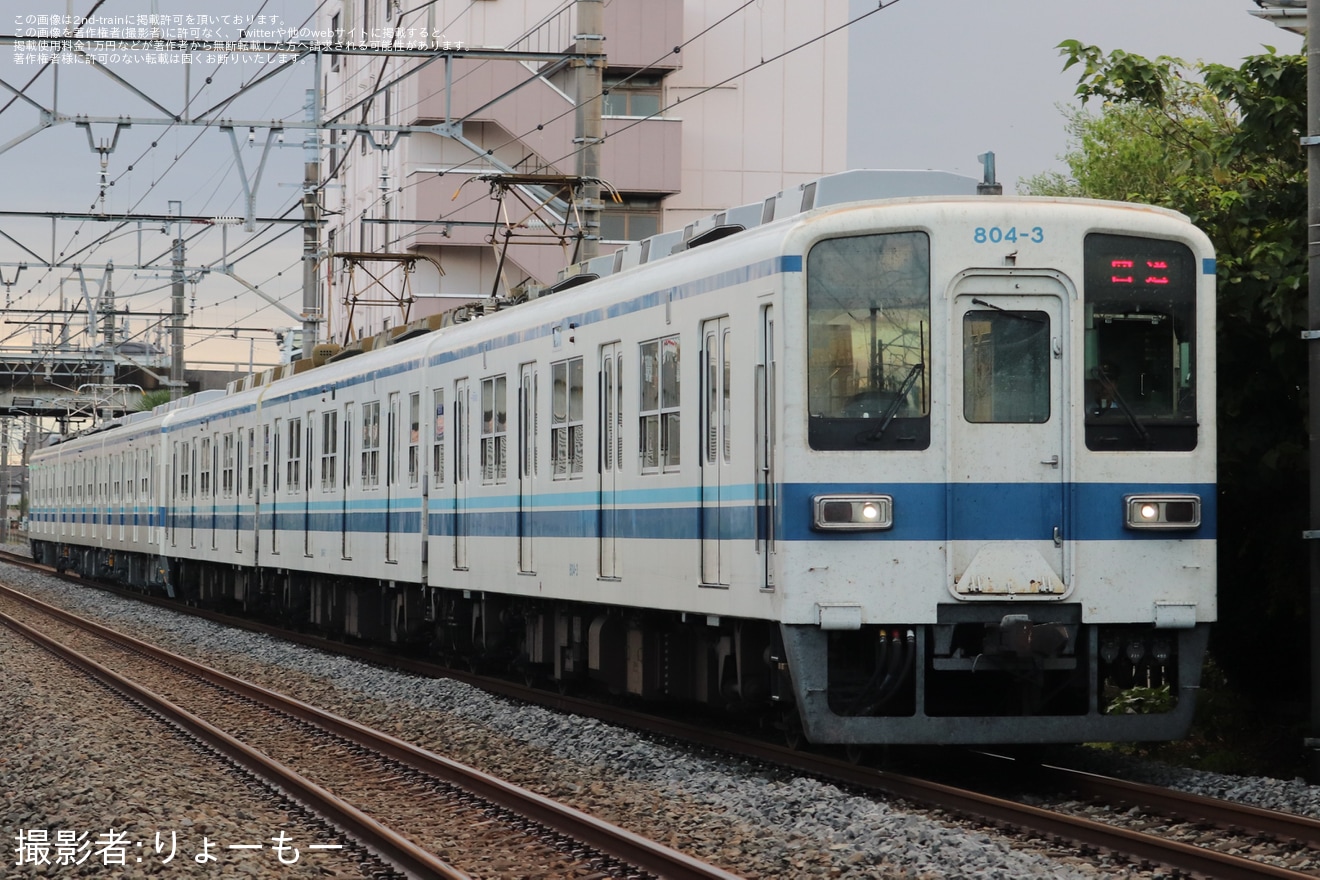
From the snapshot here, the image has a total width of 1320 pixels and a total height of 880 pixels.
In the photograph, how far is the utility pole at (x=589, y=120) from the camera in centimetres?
1705

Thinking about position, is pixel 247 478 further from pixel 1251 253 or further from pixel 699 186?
pixel 699 186

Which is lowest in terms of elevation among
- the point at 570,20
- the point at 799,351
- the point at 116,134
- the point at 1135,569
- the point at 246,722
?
the point at 246,722

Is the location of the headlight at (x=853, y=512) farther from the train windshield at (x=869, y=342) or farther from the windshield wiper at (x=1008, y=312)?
the windshield wiper at (x=1008, y=312)

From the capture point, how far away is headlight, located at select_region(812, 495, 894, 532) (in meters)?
9.13

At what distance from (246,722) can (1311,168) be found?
800cm

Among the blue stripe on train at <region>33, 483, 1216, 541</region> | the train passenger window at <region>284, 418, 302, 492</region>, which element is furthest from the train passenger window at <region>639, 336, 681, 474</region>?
the train passenger window at <region>284, 418, 302, 492</region>

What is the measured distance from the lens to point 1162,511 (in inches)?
371

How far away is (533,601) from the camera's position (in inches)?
555

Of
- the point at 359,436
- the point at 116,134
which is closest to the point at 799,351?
the point at 359,436

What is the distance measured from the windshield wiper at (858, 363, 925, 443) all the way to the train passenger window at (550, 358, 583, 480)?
3484 mm

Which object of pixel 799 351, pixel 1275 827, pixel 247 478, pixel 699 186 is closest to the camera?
pixel 1275 827

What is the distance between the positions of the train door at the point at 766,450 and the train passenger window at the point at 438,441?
6.71 meters

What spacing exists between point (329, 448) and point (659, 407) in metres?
9.66

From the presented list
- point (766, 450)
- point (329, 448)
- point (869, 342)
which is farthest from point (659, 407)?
point (329, 448)
